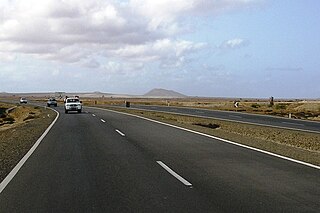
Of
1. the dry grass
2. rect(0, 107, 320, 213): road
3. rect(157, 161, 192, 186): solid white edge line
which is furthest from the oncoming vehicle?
rect(157, 161, 192, 186): solid white edge line

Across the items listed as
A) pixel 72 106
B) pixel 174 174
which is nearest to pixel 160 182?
pixel 174 174

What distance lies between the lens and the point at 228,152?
14852mm

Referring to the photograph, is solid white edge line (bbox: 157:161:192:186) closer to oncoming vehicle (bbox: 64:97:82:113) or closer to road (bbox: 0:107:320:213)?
road (bbox: 0:107:320:213)

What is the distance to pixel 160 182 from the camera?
31.6 feet

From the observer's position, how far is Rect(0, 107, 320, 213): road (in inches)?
298

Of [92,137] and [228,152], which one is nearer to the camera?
[228,152]

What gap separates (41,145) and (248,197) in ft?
35.6

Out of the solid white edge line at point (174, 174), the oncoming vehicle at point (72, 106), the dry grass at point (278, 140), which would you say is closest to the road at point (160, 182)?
the solid white edge line at point (174, 174)

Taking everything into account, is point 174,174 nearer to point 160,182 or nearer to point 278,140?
point 160,182

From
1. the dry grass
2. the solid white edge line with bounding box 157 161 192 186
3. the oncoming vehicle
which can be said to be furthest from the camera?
the oncoming vehicle

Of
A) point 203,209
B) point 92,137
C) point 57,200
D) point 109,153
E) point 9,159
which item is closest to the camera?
point 203,209

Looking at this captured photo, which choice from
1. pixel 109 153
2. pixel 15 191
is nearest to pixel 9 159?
pixel 109 153

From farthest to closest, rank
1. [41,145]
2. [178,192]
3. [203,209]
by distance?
[41,145] < [178,192] < [203,209]

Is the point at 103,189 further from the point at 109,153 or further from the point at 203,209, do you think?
the point at 109,153
